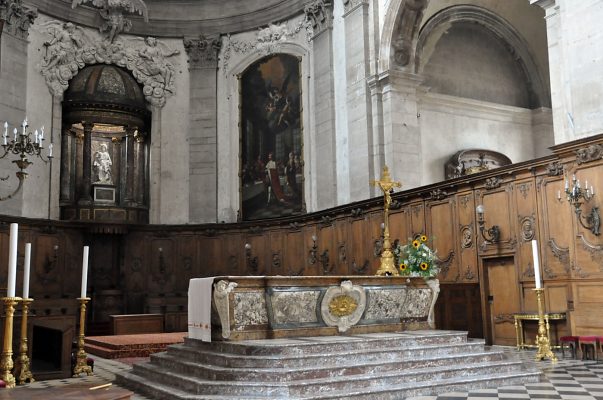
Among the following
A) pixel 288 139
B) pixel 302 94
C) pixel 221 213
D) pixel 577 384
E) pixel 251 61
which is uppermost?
pixel 251 61

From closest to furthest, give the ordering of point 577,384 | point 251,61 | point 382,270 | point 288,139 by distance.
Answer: point 577,384 < point 382,270 < point 288,139 < point 251,61

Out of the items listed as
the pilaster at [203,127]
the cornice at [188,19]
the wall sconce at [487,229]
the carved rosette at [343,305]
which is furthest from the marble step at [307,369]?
the cornice at [188,19]

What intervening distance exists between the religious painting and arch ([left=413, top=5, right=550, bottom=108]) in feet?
13.2

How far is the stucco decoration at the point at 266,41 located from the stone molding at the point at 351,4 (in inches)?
71.1

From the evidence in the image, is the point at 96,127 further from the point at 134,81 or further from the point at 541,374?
the point at 541,374

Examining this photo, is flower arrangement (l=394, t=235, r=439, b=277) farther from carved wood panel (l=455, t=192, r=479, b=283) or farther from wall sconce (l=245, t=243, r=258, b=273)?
wall sconce (l=245, t=243, r=258, b=273)

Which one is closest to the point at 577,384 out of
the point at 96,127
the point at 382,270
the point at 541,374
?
the point at 541,374

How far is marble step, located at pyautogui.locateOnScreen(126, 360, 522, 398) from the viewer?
6973 millimetres

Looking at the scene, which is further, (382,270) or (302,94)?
(302,94)

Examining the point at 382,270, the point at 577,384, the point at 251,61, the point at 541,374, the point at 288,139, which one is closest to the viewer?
the point at 577,384

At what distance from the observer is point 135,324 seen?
1692 cm

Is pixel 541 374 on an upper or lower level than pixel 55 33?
lower

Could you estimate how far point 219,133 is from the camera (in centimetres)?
2166

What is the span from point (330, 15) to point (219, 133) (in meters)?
5.53
